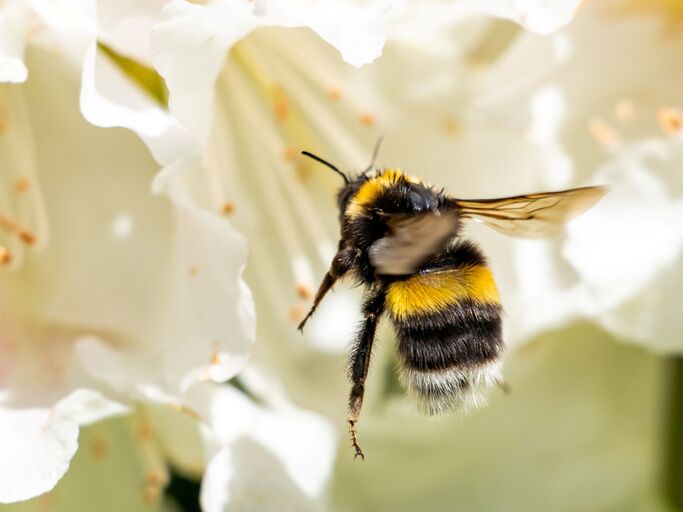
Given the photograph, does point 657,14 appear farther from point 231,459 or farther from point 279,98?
point 231,459

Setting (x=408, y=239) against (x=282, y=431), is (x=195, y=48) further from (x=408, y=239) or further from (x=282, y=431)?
(x=282, y=431)

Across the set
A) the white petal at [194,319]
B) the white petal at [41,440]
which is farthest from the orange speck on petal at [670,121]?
the white petal at [41,440]

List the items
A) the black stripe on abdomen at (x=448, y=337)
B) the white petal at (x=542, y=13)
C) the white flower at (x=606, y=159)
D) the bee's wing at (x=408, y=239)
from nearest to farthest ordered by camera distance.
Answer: the bee's wing at (x=408, y=239)
the black stripe on abdomen at (x=448, y=337)
the white petal at (x=542, y=13)
the white flower at (x=606, y=159)

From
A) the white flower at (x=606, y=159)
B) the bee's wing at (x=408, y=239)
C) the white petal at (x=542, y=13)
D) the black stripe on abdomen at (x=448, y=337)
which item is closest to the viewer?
the bee's wing at (x=408, y=239)

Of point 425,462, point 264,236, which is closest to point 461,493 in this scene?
point 425,462

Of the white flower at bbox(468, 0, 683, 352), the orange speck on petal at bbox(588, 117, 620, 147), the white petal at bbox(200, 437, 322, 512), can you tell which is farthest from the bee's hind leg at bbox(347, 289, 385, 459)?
the orange speck on petal at bbox(588, 117, 620, 147)

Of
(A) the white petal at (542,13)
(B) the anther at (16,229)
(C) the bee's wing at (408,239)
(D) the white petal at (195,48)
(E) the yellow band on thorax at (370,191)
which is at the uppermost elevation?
(A) the white petal at (542,13)

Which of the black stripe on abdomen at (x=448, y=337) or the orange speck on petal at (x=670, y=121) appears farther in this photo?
the orange speck on petal at (x=670, y=121)

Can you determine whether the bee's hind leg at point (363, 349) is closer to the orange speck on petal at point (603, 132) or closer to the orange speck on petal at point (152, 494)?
the orange speck on petal at point (152, 494)
